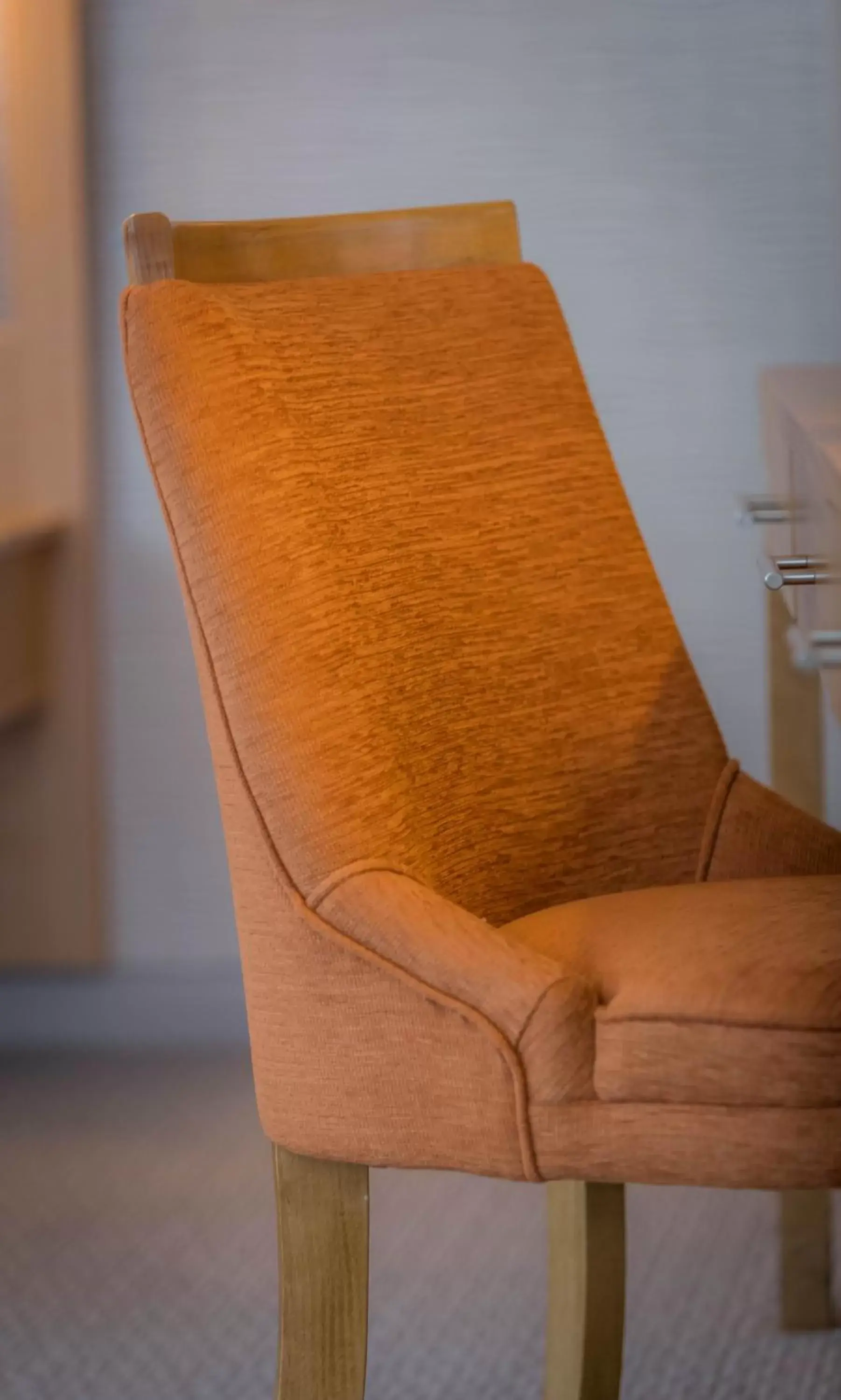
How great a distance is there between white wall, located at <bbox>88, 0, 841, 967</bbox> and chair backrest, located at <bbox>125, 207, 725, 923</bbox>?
1116 mm

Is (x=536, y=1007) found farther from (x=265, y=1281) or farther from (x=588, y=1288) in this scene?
(x=265, y=1281)

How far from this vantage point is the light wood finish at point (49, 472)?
238cm

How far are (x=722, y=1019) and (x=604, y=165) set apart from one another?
1.76 meters

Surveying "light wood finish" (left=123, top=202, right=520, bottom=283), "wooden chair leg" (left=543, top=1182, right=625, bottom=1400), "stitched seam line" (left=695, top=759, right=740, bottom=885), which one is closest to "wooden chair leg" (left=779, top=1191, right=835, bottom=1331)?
"wooden chair leg" (left=543, top=1182, right=625, bottom=1400)

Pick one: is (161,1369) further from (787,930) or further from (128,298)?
(128,298)

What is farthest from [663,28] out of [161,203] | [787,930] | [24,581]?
[787,930]

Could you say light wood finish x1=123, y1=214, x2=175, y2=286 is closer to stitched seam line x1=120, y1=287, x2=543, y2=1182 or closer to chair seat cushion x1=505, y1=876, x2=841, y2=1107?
stitched seam line x1=120, y1=287, x2=543, y2=1182

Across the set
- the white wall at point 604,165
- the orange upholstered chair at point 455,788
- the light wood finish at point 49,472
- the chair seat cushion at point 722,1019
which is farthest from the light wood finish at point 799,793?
the light wood finish at point 49,472

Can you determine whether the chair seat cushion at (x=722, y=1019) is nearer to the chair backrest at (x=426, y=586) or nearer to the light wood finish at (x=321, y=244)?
the chair backrest at (x=426, y=586)

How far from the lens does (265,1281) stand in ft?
5.63

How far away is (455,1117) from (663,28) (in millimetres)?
1862

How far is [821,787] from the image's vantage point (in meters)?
1.62

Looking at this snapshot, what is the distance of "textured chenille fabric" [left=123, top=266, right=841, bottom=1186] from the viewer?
2.96 feet

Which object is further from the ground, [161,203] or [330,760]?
[161,203]
